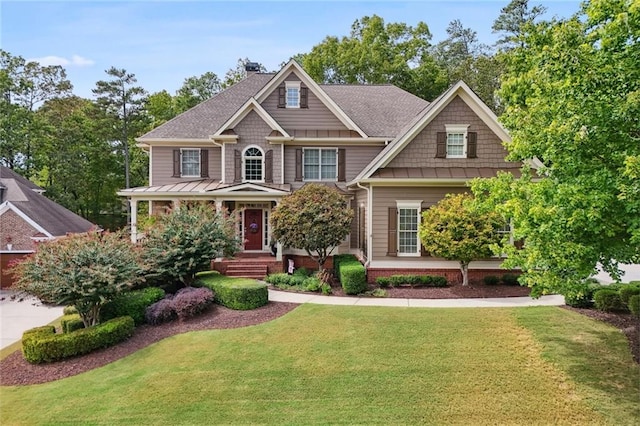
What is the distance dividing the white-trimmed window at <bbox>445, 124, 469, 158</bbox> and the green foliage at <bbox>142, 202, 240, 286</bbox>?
921 centimetres

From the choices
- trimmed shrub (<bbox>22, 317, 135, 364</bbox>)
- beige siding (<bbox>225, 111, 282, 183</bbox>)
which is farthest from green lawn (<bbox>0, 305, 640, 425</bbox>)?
beige siding (<bbox>225, 111, 282, 183</bbox>)

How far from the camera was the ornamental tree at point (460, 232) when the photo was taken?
13.1 meters

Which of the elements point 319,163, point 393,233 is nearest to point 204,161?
point 319,163

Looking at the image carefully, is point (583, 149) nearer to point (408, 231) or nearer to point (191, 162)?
point (408, 231)

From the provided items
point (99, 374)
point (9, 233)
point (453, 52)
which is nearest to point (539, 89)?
point (99, 374)

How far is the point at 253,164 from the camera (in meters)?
19.4

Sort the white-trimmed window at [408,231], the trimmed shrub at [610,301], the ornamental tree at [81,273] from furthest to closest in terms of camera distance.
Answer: the white-trimmed window at [408,231]
the trimmed shrub at [610,301]
the ornamental tree at [81,273]

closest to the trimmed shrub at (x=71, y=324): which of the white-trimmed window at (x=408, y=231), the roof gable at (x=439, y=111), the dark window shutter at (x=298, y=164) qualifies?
the roof gable at (x=439, y=111)

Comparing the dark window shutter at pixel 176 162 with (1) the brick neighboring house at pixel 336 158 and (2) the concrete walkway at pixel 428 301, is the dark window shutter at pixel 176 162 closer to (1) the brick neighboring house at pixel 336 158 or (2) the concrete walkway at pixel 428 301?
(1) the brick neighboring house at pixel 336 158

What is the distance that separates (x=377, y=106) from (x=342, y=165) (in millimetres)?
5099

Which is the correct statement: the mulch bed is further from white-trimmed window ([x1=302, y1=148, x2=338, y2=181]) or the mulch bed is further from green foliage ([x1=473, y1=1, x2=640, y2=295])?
white-trimmed window ([x1=302, y1=148, x2=338, y2=181])

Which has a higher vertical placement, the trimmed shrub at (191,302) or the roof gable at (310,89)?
the roof gable at (310,89)

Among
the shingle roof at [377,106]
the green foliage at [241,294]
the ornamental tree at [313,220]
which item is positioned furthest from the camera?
the shingle roof at [377,106]

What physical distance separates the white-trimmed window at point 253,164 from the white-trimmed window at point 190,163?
2757 millimetres
